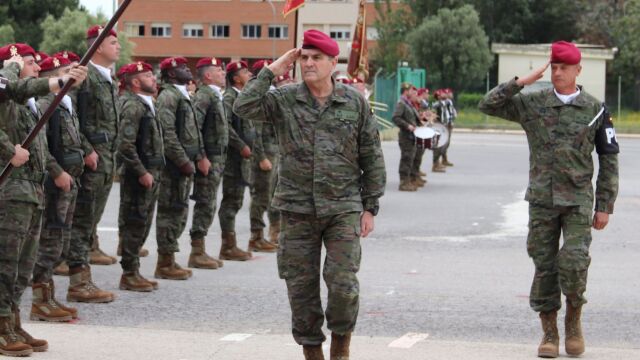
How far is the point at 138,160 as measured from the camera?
10852 millimetres

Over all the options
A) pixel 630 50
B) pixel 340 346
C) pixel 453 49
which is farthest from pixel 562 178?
pixel 630 50

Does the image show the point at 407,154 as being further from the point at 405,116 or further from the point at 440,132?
the point at 440,132

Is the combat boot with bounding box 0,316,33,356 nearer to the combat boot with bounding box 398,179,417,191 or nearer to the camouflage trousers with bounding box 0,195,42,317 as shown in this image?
the camouflage trousers with bounding box 0,195,42,317

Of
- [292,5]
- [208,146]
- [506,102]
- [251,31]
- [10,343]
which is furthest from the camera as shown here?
[251,31]

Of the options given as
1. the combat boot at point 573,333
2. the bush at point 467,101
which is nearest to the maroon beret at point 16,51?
the combat boot at point 573,333

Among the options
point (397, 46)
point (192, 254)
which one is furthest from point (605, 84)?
point (192, 254)

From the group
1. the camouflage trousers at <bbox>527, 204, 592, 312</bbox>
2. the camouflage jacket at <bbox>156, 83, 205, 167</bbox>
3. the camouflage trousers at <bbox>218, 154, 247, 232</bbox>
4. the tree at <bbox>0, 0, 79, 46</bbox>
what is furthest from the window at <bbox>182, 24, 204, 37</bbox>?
the camouflage trousers at <bbox>527, 204, 592, 312</bbox>

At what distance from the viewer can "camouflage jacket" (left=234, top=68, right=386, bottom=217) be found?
739cm

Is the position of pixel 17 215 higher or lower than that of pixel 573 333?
higher

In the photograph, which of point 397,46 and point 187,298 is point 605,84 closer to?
point 397,46

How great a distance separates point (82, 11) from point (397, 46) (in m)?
17.9

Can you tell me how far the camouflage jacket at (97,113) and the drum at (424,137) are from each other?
1289 cm

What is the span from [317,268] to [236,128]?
612cm

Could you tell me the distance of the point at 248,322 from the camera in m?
9.46
